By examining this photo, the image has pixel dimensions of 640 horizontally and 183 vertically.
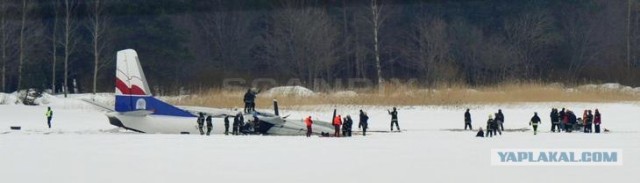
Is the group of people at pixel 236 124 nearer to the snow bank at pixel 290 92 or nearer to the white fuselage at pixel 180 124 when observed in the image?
the white fuselage at pixel 180 124

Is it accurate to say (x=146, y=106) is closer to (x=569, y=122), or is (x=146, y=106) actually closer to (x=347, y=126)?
(x=347, y=126)

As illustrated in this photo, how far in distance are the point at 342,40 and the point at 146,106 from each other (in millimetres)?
32229

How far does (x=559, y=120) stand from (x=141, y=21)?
1189 inches

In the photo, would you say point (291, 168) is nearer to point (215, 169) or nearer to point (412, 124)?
point (215, 169)

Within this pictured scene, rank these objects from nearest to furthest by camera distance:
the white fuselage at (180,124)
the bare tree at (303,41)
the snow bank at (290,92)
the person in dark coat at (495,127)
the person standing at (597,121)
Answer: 1. the person in dark coat at (495,127)
2. the white fuselage at (180,124)
3. the person standing at (597,121)
4. the snow bank at (290,92)
5. the bare tree at (303,41)

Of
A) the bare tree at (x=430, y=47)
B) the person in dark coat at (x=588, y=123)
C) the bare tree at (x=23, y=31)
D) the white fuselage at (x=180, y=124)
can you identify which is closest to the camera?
Answer: the white fuselage at (x=180, y=124)

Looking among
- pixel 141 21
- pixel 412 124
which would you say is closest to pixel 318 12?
pixel 141 21

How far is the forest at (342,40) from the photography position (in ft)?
159

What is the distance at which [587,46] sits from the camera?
54781 mm

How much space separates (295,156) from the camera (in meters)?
17.1

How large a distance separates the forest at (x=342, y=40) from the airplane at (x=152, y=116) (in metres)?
21.3

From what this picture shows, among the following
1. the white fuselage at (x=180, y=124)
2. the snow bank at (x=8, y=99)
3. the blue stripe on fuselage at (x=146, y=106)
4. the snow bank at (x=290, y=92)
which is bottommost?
the white fuselage at (x=180, y=124)

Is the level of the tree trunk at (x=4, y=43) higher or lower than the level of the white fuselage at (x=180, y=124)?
higher

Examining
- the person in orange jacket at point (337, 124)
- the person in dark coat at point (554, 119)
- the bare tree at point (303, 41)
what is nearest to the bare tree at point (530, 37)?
the bare tree at point (303, 41)
